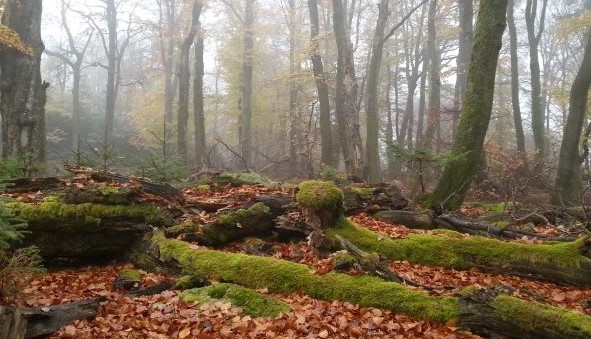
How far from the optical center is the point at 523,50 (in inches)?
1417

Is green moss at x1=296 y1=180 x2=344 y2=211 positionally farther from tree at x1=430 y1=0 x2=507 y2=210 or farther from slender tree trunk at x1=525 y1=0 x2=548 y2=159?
slender tree trunk at x1=525 y1=0 x2=548 y2=159

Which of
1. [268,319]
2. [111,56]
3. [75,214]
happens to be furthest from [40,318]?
[111,56]

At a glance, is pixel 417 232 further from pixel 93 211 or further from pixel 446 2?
pixel 446 2

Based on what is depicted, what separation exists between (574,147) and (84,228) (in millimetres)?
13562

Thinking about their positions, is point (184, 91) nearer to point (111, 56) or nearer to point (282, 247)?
point (111, 56)

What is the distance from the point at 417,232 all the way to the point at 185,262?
3.81 meters

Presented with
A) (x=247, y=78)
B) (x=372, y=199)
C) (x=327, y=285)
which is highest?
(x=247, y=78)

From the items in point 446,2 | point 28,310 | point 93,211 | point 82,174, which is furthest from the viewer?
point 446,2

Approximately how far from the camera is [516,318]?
4191 mm

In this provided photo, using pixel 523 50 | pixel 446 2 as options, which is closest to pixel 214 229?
pixel 446 2

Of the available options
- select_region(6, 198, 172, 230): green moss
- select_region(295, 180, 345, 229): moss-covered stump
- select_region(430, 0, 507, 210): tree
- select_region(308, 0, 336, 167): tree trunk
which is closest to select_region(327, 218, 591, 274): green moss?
select_region(295, 180, 345, 229): moss-covered stump

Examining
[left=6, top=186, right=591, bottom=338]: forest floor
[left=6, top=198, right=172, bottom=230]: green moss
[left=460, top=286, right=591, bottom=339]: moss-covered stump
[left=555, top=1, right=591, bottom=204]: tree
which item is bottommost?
[left=6, top=186, right=591, bottom=338]: forest floor

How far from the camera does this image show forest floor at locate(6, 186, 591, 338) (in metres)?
4.45

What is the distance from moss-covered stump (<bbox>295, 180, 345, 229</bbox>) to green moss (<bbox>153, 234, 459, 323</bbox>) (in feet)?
4.07
